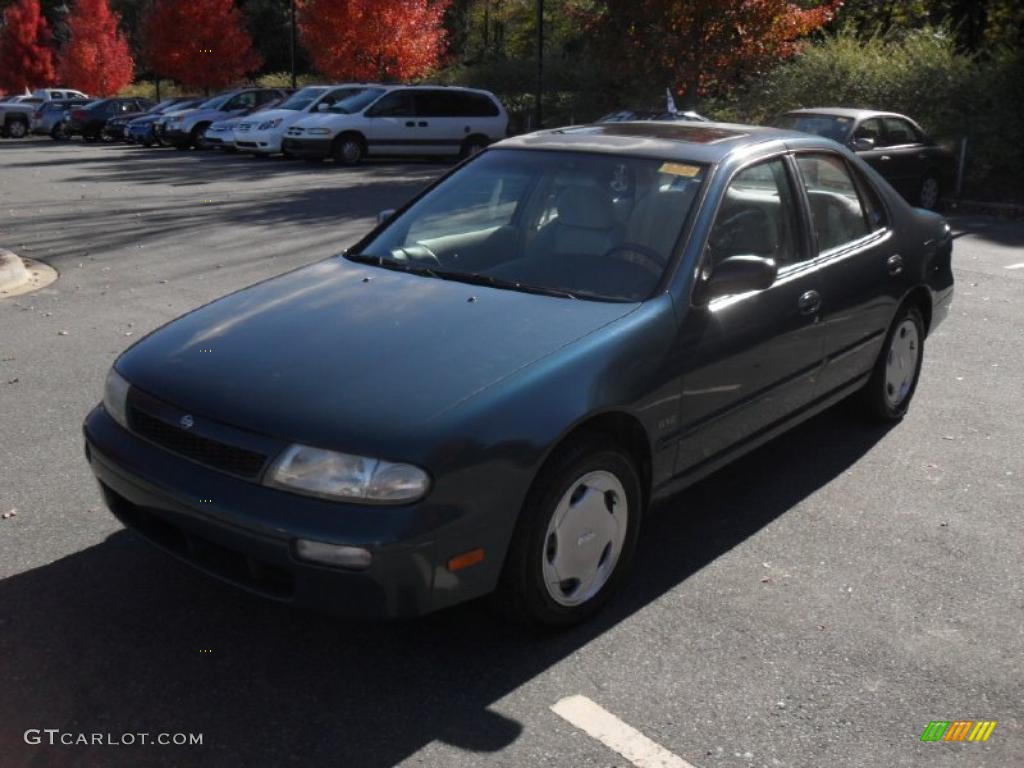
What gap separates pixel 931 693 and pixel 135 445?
8.80 ft

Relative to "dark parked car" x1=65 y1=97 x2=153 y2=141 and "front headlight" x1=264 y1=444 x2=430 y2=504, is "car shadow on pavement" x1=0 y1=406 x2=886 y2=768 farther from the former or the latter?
"dark parked car" x1=65 y1=97 x2=153 y2=141

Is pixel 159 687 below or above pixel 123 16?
below

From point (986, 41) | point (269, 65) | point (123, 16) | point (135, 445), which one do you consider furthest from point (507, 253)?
point (123, 16)

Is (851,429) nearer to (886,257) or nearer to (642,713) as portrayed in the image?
(886,257)

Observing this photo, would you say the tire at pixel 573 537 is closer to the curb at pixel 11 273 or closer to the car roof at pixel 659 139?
the car roof at pixel 659 139

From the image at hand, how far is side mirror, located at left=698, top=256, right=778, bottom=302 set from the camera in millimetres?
4246

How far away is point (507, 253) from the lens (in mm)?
4648

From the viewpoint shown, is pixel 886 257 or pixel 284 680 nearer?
pixel 284 680

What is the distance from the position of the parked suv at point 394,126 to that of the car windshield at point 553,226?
19100 millimetres

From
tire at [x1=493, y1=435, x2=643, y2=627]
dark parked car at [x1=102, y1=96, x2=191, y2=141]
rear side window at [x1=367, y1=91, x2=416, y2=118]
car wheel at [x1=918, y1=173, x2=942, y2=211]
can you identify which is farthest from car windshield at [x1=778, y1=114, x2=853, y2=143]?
dark parked car at [x1=102, y1=96, x2=191, y2=141]

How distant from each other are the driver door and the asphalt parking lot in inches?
20.0

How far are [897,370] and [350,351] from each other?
11.3 feet

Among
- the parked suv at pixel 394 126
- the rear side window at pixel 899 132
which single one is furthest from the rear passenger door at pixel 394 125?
the rear side window at pixel 899 132

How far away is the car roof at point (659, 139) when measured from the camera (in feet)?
15.5
